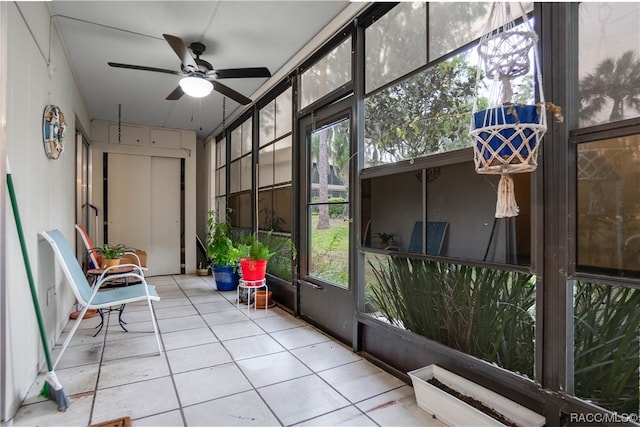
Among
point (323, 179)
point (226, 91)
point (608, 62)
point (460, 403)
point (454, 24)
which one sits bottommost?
point (460, 403)

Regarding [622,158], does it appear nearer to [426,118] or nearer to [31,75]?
[426,118]

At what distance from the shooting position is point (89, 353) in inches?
98.0

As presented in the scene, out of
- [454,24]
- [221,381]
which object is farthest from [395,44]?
[221,381]

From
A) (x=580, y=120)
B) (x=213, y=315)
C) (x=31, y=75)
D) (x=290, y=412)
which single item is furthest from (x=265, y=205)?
(x=580, y=120)

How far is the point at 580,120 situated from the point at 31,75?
3075 millimetres

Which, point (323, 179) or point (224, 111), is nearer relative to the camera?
point (323, 179)

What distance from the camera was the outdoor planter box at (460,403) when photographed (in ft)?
4.82

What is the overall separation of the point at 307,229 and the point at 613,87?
8.21 feet

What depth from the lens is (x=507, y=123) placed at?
3.92ft

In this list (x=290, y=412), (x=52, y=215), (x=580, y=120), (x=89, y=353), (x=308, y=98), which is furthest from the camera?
(x=308, y=98)

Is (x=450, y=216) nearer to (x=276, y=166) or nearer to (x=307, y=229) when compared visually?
(x=307, y=229)

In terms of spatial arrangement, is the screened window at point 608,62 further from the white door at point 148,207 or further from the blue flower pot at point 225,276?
the white door at point 148,207

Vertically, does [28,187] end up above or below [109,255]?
above

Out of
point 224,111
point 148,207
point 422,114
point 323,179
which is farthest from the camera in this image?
point 148,207
